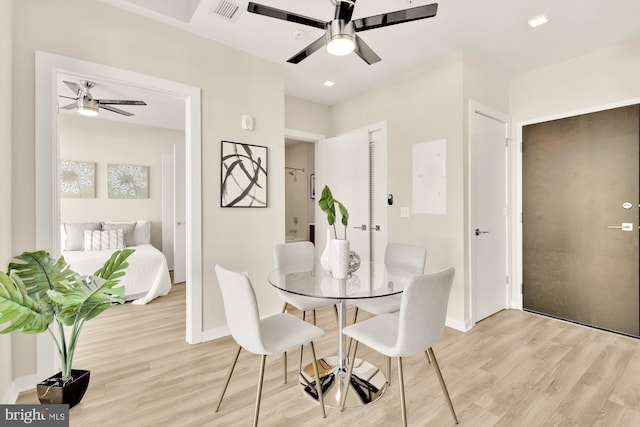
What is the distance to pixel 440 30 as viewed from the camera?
2.54m

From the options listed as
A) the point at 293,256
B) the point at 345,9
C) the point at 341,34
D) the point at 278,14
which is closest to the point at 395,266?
the point at 293,256

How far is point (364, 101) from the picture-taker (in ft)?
12.7

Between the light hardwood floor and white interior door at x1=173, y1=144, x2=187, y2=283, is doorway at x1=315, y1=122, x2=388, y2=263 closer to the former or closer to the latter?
the light hardwood floor

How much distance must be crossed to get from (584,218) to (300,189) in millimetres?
4334

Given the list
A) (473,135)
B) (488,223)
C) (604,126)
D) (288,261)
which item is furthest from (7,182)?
(604,126)

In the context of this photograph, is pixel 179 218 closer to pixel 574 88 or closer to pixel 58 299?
pixel 58 299

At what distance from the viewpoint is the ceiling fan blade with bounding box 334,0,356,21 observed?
1.76 m

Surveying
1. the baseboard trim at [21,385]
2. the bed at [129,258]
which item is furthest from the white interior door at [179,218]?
the baseboard trim at [21,385]

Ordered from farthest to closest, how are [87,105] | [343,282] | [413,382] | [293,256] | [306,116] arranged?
[306,116] < [87,105] < [293,256] < [413,382] < [343,282]

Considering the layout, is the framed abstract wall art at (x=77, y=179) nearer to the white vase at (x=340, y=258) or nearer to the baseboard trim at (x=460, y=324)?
the white vase at (x=340, y=258)

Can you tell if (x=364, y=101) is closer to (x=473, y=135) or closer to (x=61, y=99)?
(x=473, y=135)

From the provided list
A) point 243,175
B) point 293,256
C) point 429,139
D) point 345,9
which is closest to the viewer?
point 345,9

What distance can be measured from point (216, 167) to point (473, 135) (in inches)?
97.8

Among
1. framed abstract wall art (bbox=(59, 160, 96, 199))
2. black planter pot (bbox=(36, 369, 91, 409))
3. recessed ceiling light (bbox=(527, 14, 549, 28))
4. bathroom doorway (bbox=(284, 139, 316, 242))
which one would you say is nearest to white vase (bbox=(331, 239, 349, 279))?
black planter pot (bbox=(36, 369, 91, 409))
